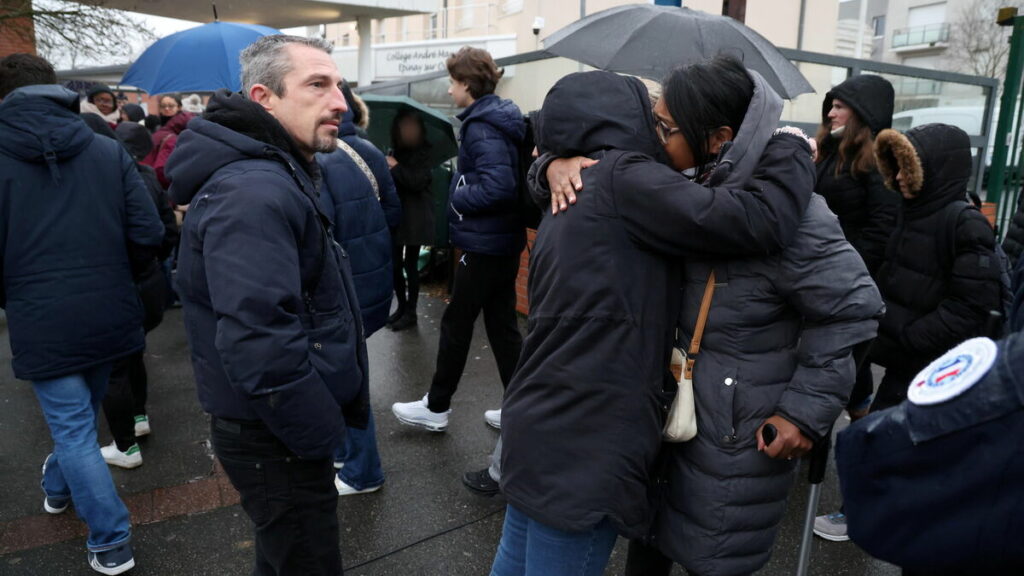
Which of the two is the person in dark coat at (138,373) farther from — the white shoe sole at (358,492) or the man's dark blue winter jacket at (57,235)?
the white shoe sole at (358,492)

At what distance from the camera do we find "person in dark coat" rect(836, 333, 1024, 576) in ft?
3.12

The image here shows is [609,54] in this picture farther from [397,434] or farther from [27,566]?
[27,566]

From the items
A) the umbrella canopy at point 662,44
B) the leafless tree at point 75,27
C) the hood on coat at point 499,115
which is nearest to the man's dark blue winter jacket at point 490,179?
the hood on coat at point 499,115

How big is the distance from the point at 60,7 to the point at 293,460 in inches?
453

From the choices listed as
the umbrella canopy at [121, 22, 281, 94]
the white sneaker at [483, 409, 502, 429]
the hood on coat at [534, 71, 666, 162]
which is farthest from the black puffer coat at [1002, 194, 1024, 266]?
the umbrella canopy at [121, 22, 281, 94]

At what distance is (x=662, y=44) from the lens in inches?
137

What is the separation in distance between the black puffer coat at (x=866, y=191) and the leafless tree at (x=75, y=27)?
9.18m

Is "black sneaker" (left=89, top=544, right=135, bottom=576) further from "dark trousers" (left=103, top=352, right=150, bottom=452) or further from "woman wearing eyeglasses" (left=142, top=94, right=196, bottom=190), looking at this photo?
"woman wearing eyeglasses" (left=142, top=94, right=196, bottom=190)

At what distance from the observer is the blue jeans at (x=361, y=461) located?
11.3ft

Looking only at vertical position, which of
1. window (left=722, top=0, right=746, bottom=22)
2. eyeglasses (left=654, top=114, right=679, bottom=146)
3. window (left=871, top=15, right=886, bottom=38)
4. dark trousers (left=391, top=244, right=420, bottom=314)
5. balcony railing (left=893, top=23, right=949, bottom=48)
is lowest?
dark trousers (left=391, top=244, right=420, bottom=314)

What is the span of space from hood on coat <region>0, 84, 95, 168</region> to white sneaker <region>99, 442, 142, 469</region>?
66.0 inches

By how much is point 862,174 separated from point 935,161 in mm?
841

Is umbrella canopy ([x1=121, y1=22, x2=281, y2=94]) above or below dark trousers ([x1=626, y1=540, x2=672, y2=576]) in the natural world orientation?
above

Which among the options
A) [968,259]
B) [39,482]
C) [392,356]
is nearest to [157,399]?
[39,482]
